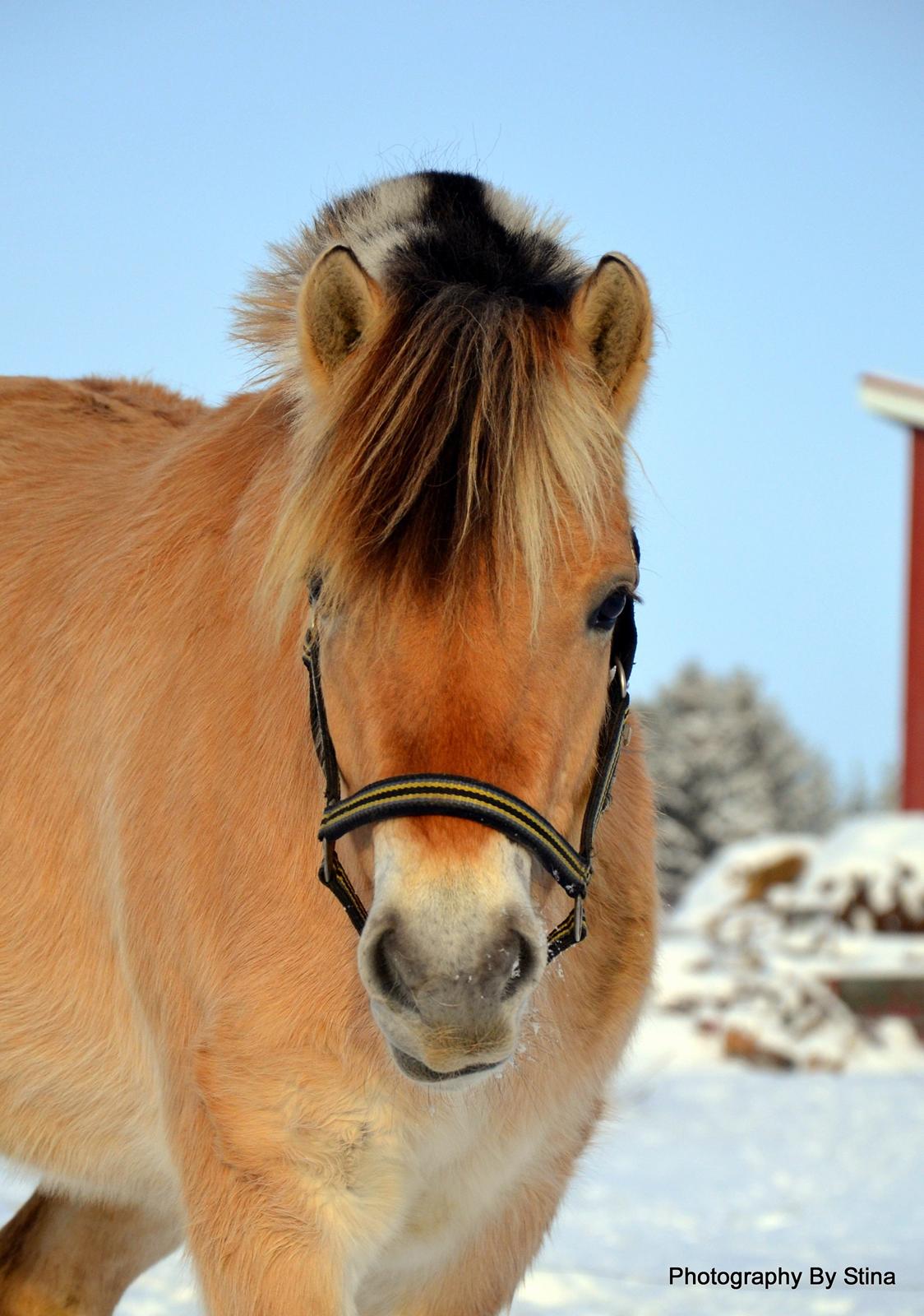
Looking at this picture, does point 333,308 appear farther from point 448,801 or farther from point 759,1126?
point 759,1126

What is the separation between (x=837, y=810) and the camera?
41.4 m

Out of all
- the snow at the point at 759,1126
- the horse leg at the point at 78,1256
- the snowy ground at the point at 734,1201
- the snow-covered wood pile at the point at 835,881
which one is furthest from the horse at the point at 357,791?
the snow-covered wood pile at the point at 835,881

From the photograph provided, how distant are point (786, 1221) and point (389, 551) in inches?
231

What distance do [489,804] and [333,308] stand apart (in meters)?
0.88

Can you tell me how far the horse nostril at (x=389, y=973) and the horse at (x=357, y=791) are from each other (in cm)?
1

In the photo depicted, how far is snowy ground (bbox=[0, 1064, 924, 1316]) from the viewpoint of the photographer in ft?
15.4

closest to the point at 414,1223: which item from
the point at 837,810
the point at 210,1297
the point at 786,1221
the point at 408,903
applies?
the point at 210,1297

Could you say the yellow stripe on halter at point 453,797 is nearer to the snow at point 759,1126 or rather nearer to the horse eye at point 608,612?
the horse eye at point 608,612

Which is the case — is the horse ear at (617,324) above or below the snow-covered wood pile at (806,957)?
above

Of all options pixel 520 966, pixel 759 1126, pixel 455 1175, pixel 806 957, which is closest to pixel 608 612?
pixel 520 966

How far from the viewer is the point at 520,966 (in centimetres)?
197

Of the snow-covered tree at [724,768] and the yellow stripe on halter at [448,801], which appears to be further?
the snow-covered tree at [724,768]

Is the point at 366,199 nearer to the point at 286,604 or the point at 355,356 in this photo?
the point at 355,356

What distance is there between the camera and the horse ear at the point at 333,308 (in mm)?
2256
